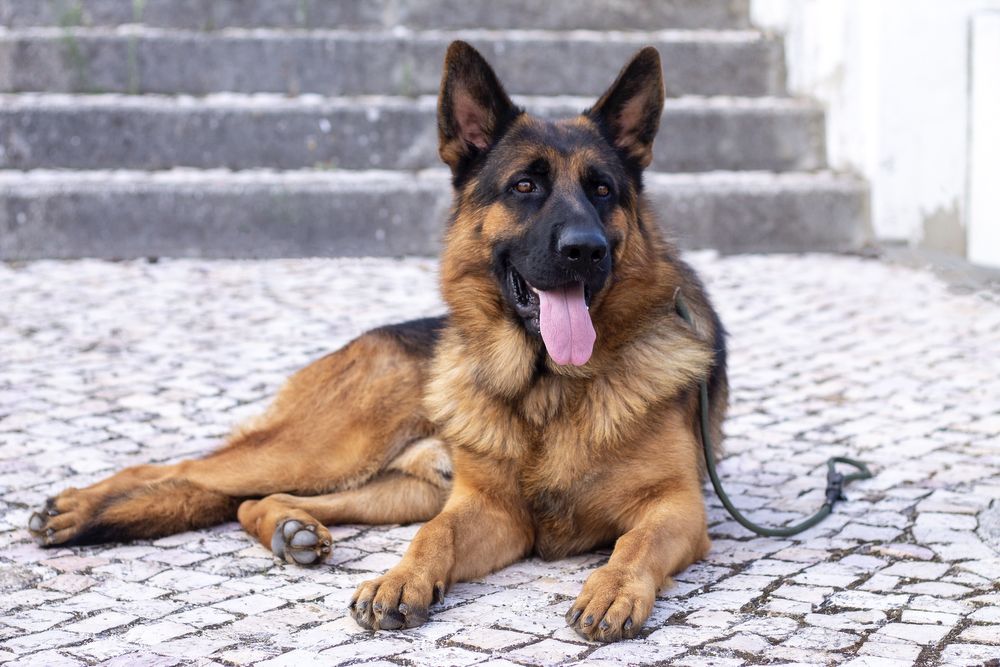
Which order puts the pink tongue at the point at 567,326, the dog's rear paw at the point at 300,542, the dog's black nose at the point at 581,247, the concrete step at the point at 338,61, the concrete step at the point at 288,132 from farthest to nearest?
the concrete step at the point at 338,61, the concrete step at the point at 288,132, the dog's rear paw at the point at 300,542, the pink tongue at the point at 567,326, the dog's black nose at the point at 581,247

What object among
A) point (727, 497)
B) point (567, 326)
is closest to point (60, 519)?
point (567, 326)

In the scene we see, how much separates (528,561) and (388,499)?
0.70m

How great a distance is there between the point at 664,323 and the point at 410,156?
6.78 meters

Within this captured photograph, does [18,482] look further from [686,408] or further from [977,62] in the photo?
[977,62]

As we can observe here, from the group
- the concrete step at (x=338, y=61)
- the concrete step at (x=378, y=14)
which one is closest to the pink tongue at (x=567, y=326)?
the concrete step at (x=338, y=61)

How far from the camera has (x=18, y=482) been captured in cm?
497

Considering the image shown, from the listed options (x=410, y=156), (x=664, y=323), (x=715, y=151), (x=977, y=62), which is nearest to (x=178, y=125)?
(x=410, y=156)

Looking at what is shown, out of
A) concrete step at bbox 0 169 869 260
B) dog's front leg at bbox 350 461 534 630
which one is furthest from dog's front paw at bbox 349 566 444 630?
concrete step at bbox 0 169 869 260

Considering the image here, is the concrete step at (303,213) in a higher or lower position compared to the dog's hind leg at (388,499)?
higher

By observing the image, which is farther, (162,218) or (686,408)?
(162,218)

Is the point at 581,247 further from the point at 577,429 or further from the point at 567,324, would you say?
the point at 577,429

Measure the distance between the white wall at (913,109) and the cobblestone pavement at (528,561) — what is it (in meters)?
1.00

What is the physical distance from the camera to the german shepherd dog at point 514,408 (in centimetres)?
396

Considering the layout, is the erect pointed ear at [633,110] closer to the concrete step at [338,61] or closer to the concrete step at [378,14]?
the concrete step at [338,61]
